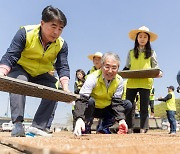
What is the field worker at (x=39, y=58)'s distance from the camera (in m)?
3.04

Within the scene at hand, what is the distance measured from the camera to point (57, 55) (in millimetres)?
3459

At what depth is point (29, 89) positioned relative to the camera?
278 centimetres

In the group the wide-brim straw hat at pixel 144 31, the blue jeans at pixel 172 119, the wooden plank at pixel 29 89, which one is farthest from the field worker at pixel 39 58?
the blue jeans at pixel 172 119

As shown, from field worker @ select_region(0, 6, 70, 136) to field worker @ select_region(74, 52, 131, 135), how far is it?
279mm

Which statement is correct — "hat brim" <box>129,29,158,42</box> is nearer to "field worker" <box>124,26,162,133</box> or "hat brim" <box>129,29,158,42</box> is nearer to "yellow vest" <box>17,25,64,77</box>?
"field worker" <box>124,26,162,133</box>

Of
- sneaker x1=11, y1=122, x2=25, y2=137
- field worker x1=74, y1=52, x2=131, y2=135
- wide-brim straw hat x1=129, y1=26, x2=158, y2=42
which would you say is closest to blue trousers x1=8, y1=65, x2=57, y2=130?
sneaker x1=11, y1=122, x2=25, y2=137

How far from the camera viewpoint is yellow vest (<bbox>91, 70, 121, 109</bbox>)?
3.59m

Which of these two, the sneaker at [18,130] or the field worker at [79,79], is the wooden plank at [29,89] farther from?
the field worker at [79,79]

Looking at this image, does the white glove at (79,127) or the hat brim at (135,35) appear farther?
the hat brim at (135,35)

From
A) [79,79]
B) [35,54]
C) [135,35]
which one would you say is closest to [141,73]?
[135,35]

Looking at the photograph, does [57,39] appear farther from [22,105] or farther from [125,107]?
[125,107]

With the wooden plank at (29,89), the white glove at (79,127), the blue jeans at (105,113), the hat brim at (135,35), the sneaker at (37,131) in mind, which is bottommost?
the sneaker at (37,131)

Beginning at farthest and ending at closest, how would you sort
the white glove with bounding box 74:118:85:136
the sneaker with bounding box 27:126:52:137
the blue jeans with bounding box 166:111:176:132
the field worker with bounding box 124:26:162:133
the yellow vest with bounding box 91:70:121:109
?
the blue jeans with bounding box 166:111:176:132, the field worker with bounding box 124:26:162:133, the yellow vest with bounding box 91:70:121:109, the sneaker with bounding box 27:126:52:137, the white glove with bounding box 74:118:85:136

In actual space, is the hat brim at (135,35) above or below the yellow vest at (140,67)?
above
